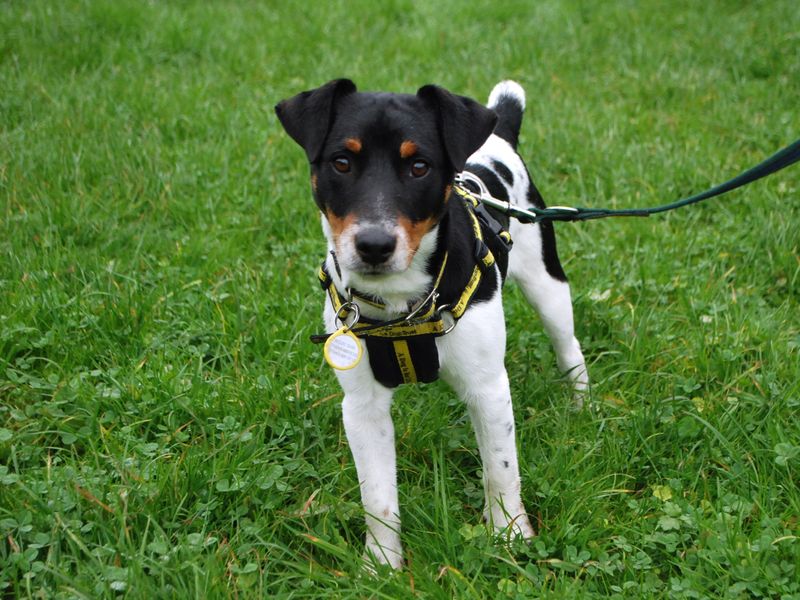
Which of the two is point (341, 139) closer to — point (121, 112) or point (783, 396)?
point (783, 396)

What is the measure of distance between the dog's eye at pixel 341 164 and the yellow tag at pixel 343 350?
527 millimetres

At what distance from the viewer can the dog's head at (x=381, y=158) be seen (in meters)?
2.47

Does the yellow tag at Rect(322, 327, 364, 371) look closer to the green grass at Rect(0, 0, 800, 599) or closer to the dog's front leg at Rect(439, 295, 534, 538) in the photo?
the dog's front leg at Rect(439, 295, 534, 538)

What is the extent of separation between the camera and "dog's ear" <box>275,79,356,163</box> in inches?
106

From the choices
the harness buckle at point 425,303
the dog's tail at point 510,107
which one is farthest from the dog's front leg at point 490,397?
the dog's tail at point 510,107

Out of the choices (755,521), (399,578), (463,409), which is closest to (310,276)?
(463,409)

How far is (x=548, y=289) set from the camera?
3.74 metres

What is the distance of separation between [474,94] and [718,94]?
199 centimetres

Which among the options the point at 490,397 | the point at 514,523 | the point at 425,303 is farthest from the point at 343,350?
the point at 514,523

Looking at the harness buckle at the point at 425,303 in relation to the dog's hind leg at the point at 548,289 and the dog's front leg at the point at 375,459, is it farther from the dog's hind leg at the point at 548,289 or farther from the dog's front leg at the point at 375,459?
the dog's hind leg at the point at 548,289

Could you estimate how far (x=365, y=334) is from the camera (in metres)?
2.75

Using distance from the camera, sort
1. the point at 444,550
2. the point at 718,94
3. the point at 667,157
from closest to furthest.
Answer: the point at 444,550 < the point at 667,157 < the point at 718,94

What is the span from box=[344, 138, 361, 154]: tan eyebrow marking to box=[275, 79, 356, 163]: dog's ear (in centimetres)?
12

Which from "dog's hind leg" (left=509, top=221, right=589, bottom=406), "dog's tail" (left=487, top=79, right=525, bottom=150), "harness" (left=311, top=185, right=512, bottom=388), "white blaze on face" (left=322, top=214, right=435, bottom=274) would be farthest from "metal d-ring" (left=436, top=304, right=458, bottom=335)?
"dog's tail" (left=487, top=79, right=525, bottom=150)
